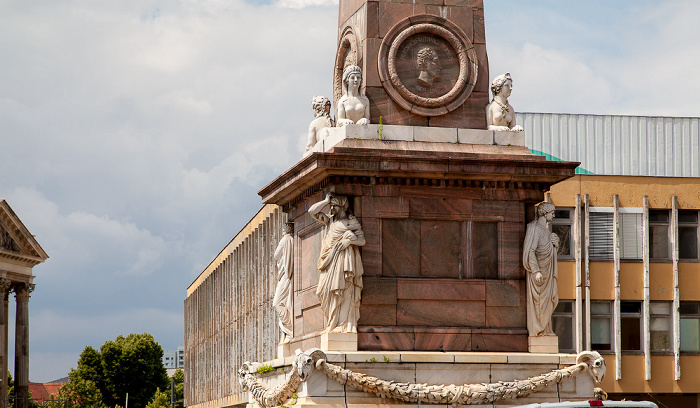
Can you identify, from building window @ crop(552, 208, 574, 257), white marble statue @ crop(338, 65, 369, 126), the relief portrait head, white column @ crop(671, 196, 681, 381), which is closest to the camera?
white marble statue @ crop(338, 65, 369, 126)

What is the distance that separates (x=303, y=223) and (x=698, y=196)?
34581 millimetres

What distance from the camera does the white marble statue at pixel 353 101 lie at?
2153 cm

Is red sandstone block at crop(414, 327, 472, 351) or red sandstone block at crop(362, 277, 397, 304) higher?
red sandstone block at crop(362, 277, 397, 304)

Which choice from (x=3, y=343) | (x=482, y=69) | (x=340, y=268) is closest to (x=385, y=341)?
(x=340, y=268)

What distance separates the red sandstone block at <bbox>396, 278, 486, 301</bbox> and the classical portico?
3061 inches

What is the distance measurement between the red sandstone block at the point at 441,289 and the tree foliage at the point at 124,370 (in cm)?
11678

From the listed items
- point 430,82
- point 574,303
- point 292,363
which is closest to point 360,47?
point 430,82

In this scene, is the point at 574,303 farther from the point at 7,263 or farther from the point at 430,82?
the point at 7,263

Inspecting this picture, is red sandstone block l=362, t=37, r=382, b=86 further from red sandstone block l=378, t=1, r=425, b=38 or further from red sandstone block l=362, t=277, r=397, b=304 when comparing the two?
red sandstone block l=362, t=277, r=397, b=304

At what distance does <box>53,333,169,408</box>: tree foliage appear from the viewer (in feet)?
447

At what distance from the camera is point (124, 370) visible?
13900 cm

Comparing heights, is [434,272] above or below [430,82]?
below

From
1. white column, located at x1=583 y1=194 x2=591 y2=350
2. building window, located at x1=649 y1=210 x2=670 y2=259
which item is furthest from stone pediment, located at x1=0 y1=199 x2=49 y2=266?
building window, located at x1=649 y1=210 x2=670 y2=259

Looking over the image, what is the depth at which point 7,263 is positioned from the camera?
98688 millimetres
